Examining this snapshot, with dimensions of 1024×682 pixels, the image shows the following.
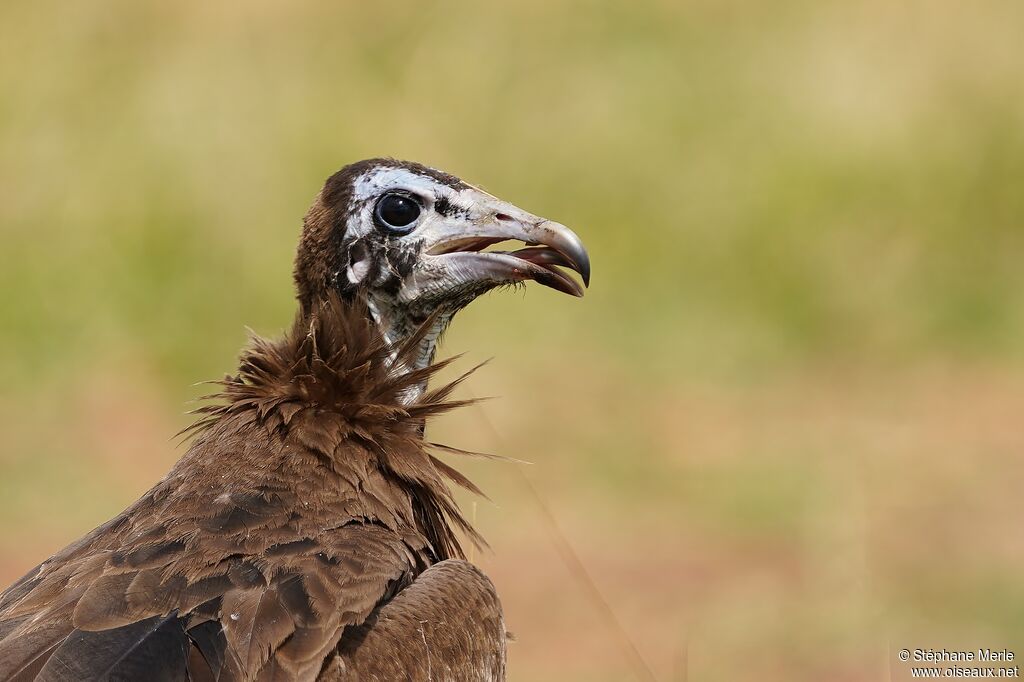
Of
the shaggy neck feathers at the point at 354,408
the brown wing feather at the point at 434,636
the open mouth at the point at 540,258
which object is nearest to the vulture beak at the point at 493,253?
the open mouth at the point at 540,258

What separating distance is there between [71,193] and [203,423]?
11157 millimetres

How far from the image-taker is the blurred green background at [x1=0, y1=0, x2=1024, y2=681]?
1305 cm

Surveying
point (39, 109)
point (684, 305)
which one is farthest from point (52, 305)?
point (684, 305)

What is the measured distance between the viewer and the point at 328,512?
4824 millimetres

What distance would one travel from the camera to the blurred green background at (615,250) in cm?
1305

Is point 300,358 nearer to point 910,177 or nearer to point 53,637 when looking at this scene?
point 53,637

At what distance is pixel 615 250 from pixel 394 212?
10349mm

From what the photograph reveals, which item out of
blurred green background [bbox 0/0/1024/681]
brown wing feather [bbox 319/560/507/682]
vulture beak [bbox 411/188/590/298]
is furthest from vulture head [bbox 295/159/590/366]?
blurred green background [bbox 0/0/1024/681]

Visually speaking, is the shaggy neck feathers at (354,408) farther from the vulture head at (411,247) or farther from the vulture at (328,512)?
the vulture head at (411,247)

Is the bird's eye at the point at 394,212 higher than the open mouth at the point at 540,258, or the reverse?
the bird's eye at the point at 394,212

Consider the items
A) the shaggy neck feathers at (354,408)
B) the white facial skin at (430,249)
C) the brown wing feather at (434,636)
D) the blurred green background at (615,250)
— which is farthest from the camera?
the blurred green background at (615,250)

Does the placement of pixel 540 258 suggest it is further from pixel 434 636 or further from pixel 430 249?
→ pixel 434 636

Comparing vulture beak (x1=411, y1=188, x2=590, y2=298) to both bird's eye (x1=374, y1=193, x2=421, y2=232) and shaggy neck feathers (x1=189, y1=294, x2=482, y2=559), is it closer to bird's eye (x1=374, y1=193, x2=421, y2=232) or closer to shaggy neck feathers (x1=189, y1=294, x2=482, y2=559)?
bird's eye (x1=374, y1=193, x2=421, y2=232)

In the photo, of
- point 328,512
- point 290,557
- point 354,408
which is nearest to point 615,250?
point 354,408
